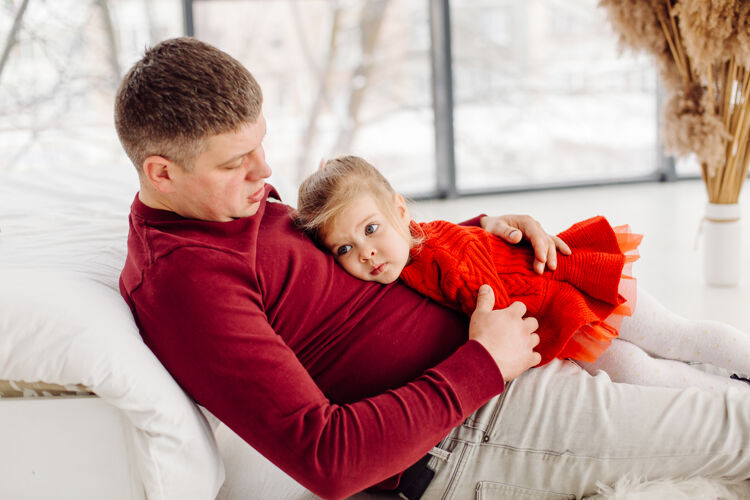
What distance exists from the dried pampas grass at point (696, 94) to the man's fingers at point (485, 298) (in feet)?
5.08

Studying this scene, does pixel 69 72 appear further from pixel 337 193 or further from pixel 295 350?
pixel 295 350

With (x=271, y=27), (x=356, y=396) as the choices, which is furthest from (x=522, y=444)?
(x=271, y=27)

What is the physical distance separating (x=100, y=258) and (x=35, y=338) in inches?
14.9

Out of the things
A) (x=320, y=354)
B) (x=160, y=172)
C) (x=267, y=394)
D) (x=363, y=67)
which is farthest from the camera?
(x=363, y=67)

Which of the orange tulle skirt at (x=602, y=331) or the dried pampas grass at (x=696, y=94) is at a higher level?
the dried pampas grass at (x=696, y=94)

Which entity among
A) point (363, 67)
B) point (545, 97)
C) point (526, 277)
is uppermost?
point (363, 67)

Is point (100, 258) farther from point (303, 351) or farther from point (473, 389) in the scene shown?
point (473, 389)

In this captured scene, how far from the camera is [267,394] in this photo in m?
1.01

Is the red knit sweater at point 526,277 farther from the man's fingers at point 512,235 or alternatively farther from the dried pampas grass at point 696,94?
the dried pampas grass at point 696,94

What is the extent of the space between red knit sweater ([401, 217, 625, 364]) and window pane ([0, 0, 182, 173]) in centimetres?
351

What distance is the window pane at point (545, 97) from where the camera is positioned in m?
4.51

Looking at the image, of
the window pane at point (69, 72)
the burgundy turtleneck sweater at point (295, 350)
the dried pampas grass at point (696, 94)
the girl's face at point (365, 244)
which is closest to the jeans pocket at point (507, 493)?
the burgundy turtleneck sweater at point (295, 350)

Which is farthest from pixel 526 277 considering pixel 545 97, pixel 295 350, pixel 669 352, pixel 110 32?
pixel 110 32

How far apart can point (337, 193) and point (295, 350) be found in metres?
0.33
